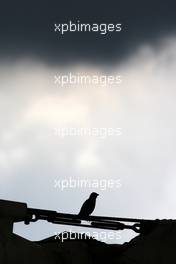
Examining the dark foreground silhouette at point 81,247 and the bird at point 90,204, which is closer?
the dark foreground silhouette at point 81,247

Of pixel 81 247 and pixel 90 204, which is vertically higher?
pixel 90 204

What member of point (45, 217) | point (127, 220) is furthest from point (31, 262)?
point (127, 220)

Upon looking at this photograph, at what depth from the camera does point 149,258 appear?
1423 centimetres

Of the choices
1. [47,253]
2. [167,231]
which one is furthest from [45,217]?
[167,231]

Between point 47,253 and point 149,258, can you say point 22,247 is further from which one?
point 149,258

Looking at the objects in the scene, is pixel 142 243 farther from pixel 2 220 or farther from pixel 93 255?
pixel 2 220

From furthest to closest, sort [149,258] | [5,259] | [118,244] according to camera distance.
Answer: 1. [118,244]
2. [149,258]
3. [5,259]

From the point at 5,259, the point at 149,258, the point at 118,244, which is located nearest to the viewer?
the point at 5,259

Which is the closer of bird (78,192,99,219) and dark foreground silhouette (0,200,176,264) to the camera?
dark foreground silhouette (0,200,176,264)

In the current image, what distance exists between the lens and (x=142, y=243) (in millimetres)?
14547

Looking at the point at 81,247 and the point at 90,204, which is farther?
the point at 90,204

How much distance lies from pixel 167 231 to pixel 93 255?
6.15 feet

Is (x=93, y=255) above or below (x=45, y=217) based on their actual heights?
below

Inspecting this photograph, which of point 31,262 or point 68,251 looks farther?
point 68,251
